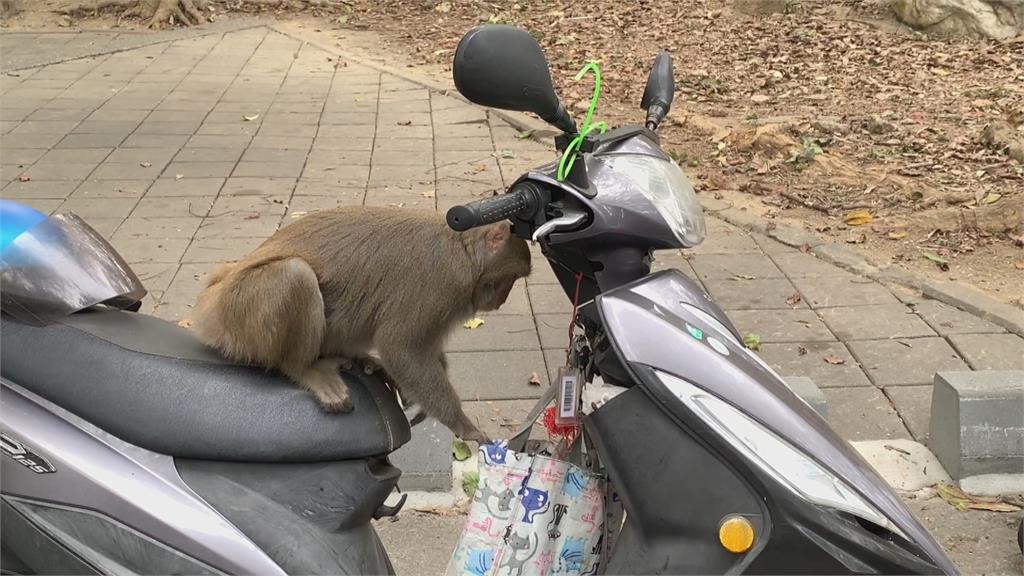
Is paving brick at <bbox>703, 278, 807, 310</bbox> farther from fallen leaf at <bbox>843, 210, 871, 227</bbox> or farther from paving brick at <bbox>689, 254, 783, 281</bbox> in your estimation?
fallen leaf at <bbox>843, 210, 871, 227</bbox>

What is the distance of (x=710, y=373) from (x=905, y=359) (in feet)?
8.74

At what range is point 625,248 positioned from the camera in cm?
170

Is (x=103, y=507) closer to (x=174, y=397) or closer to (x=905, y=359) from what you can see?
(x=174, y=397)

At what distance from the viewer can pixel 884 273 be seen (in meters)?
4.73

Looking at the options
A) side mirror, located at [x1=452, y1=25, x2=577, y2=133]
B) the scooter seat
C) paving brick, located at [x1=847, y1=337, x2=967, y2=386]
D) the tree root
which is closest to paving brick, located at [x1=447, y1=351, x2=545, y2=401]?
paving brick, located at [x1=847, y1=337, x2=967, y2=386]

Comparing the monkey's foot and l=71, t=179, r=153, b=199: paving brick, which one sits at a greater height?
the monkey's foot

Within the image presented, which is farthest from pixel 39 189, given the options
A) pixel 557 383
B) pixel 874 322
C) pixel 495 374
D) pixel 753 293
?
pixel 557 383

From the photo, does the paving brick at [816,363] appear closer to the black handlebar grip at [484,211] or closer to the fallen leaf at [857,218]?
the fallen leaf at [857,218]

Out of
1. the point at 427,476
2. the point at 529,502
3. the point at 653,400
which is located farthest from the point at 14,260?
the point at 427,476

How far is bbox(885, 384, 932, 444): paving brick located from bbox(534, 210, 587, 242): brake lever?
233cm

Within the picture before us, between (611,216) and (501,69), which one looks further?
(611,216)

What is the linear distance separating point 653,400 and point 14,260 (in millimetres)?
1237

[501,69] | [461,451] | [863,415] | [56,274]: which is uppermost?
[501,69]

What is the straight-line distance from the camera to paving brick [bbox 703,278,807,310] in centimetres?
443
